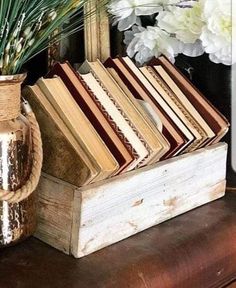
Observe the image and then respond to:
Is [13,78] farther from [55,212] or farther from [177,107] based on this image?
[177,107]

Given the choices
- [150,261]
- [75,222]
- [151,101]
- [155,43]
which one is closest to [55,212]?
[75,222]

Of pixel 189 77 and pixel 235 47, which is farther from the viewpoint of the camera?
pixel 189 77

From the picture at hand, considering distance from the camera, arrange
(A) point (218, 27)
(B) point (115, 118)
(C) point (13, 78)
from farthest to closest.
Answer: (A) point (218, 27) < (B) point (115, 118) < (C) point (13, 78)

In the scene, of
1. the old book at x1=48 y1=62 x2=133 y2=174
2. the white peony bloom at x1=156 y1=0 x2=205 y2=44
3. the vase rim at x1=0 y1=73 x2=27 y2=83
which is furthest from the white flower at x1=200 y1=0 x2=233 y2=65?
the vase rim at x1=0 y1=73 x2=27 y2=83

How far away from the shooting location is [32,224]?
0.91m

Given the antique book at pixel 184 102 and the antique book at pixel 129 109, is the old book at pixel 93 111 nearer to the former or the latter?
the antique book at pixel 129 109

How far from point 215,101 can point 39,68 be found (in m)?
0.32

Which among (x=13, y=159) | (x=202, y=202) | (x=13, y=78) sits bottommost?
(x=202, y=202)

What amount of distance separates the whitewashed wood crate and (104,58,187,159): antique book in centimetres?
2

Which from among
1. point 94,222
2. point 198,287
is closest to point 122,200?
point 94,222

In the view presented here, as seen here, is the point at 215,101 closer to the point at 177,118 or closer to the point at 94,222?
the point at 177,118

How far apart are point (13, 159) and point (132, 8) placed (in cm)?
39

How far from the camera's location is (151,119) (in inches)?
39.4

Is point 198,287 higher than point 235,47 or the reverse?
the reverse
